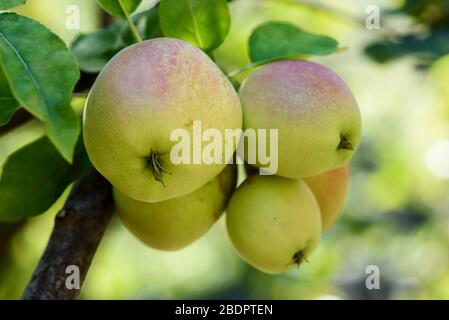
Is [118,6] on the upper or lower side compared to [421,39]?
upper

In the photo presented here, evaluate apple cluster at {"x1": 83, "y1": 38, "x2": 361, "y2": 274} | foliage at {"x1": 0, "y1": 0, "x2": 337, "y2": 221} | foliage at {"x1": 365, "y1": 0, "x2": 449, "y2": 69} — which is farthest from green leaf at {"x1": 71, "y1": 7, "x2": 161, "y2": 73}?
foliage at {"x1": 365, "y1": 0, "x2": 449, "y2": 69}

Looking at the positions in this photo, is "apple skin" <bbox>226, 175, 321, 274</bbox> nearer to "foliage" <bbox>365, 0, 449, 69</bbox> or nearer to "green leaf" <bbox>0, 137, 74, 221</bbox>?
"green leaf" <bbox>0, 137, 74, 221</bbox>

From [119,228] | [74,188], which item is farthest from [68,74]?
[119,228]

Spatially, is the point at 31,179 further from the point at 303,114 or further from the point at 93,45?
the point at 303,114

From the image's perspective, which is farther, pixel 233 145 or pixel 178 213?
pixel 178 213

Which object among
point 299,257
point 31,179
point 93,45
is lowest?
point 299,257

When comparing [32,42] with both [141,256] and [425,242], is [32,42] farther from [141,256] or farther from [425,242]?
[425,242]

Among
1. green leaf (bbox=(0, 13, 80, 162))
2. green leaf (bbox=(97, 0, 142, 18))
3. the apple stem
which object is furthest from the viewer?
the apple stem

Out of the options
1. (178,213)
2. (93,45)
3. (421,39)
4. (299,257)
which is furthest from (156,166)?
(421,39)
